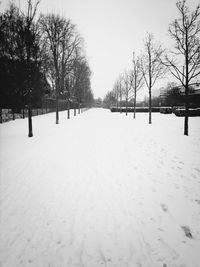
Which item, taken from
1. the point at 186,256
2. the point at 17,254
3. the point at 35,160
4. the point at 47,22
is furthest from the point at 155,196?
the point at 47,22

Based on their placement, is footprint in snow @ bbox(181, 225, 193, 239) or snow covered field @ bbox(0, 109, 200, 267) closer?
snow covered field @ bbox(0, 109, 200, 267)

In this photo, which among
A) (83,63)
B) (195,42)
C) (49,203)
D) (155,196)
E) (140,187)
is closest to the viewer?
(49,203)

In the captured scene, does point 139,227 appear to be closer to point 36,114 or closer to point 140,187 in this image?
point 140,187

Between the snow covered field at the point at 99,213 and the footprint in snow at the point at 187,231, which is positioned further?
the footprint in snow at the point at 187,231

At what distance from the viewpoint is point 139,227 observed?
308 centimetres

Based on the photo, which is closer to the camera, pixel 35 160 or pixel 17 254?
pixel 17 254

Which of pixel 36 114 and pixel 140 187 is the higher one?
pixel 36 114

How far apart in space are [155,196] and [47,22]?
20337 mm

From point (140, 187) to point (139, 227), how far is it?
4.89 ft

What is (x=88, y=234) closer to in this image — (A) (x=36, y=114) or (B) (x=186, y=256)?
(B) (x=186, y=256)

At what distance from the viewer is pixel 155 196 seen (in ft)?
13.4

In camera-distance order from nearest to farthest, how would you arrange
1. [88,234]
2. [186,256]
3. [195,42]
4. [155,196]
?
1. [186,256]
2. [88,234]
3. [155,196]
4. [195,42]

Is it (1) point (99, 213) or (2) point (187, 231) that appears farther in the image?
(1) point (99, 213)

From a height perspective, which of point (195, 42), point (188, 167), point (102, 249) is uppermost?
point (195, 42)
